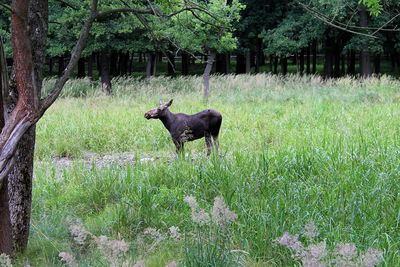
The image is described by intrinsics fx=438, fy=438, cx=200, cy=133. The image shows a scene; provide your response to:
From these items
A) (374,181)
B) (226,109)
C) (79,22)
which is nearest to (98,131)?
(226,109)

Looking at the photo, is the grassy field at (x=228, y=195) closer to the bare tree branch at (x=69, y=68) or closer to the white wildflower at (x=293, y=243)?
the white wildflower at (x=293, y=243)

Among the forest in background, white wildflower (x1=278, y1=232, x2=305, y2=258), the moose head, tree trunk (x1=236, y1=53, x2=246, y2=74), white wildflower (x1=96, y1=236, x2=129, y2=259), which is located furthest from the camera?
tree trunk (x1=236, y1=53, x2=246, y2=74)

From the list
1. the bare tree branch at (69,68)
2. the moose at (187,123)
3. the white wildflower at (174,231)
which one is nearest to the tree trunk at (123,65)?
the moose at (187,123)

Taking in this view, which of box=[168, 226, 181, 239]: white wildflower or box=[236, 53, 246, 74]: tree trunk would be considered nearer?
box=[168, 226, 181, 239]: white wildflower

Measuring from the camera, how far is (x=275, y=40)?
26.5 m

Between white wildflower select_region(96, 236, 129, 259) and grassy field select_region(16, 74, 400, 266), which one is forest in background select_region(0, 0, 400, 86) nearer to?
grassy field select_region(16, 74, 400, 266)

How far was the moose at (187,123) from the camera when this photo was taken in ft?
21.9

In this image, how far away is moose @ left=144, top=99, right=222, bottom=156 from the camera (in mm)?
6668

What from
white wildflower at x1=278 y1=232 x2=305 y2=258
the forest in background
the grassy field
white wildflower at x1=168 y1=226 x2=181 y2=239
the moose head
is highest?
the forest in background

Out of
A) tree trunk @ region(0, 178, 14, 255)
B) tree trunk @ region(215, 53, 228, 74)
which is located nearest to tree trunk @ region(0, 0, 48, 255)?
tree trunk @ region(0, 178, 14, 255)

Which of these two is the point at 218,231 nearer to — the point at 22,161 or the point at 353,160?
the point at 22,161

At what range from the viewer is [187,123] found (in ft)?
22.4

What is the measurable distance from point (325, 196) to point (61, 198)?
2800 millimetres

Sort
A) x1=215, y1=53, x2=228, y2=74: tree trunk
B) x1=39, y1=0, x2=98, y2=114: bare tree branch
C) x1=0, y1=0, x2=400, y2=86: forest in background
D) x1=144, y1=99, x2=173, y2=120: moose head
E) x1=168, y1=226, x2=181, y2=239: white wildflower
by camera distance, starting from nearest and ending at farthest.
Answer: x1=168, y1=226, x2=181, y2=239: white wildflower → x1=39, y1=0, x2=98, y2=114: bare tree branch → x1=144, y1=99, x2=173, y2=120: moose head → x1=0, y1=0, x2=400, y2=86: forest in background → x1=215, y1=53, x2=228, y2=74: tree trunk
